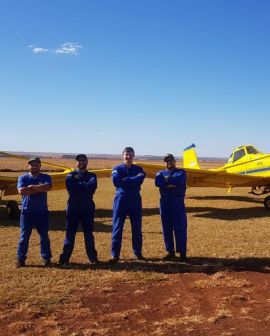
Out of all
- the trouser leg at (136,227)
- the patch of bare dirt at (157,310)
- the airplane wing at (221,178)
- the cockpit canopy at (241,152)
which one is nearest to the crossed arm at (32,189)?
the trouser leg at (136,227)

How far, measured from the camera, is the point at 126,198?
7027 mm

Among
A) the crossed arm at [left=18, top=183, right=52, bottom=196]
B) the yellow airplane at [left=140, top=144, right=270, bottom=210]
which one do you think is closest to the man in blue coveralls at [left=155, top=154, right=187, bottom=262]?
the crossed arm at [left=18, top=183, right=52, bottom=196]

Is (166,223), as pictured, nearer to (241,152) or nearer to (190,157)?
(241,152)

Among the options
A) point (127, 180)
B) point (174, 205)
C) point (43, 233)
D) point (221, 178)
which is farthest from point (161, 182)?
point (221, 178)

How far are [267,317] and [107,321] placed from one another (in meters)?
1.74

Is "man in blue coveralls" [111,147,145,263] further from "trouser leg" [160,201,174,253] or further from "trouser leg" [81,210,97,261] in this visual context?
"trouser leg" [160,201,174,253]

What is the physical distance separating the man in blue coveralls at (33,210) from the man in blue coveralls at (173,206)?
196 centimetres

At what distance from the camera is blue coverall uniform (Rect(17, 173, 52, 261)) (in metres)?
6.66

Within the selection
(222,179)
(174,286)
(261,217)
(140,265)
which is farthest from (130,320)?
(222,179)

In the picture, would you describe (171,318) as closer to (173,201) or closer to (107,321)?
(107,321)

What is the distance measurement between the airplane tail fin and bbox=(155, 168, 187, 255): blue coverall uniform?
12790mm

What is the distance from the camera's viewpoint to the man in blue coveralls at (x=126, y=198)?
6.96m

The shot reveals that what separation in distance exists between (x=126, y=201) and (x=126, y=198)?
52 millimetres

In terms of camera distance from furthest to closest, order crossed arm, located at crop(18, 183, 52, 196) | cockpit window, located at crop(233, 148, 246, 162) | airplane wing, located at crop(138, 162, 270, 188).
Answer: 1. cockpit window, located at crop(233, 148, 246, 162)
2. airplane wing, located at crop(138, 162, 270, 188)
3. crossed arm, located at crop(18, 183, 52, 196)
